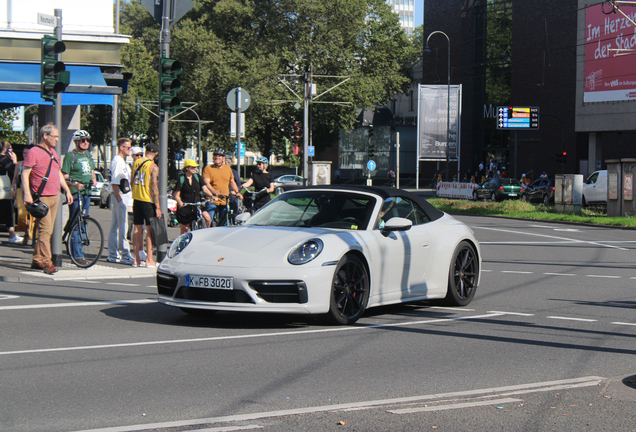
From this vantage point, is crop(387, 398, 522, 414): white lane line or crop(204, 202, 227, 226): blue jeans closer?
crop(387, 398, 522, 414): white lane line

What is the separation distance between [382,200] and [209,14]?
5577 cm

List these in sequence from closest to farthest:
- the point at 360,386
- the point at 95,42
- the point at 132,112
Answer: the point at 360,386, the point at 95,42, the point at 132,112

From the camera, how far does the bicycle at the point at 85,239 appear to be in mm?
11578

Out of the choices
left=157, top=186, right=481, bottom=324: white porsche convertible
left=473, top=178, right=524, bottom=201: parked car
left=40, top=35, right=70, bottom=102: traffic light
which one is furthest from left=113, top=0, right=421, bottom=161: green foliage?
left=157, top=186, right=481, bottom=324: white porsche convertible

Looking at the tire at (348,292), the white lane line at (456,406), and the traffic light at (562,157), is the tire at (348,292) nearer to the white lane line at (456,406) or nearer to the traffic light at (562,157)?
the white lane line at (456,406)

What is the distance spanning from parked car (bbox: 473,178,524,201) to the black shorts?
114 feet

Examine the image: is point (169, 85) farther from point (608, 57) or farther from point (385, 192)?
point (608, 57)

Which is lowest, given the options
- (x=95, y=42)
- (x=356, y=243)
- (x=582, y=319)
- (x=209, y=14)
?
(x=582, y=319)

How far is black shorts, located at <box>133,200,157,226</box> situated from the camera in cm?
1184

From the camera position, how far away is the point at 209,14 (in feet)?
200

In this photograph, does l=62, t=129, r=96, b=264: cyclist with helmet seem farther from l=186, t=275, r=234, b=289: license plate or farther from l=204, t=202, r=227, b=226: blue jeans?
l=186, t=275, r=234, b=289: license plate

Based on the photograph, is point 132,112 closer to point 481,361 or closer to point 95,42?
point 95,42

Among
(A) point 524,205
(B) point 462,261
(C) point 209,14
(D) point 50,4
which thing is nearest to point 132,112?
(C) point 209,14

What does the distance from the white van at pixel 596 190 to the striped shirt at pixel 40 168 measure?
28.1m
